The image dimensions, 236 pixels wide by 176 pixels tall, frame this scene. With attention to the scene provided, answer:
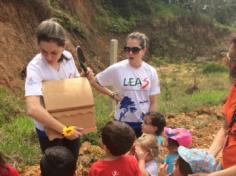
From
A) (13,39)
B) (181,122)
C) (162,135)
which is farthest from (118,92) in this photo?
(13,39)

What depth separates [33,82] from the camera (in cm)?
362

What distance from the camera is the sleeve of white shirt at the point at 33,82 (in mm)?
3597

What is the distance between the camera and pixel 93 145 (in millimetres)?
6570

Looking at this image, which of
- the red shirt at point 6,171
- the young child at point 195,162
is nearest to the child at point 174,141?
the young child at point 195,162

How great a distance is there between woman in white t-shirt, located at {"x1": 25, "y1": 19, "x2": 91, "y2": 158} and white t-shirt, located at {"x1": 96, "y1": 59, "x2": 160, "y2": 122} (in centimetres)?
93

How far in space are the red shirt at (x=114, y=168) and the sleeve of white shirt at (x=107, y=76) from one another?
1431 millimetres

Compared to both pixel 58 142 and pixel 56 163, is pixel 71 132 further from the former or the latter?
pixel 56 163

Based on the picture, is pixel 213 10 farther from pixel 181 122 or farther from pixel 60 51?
pixel 60 51

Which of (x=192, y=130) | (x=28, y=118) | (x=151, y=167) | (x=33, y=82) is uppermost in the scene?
(x=33, y=82)

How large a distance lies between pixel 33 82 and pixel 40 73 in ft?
0.34

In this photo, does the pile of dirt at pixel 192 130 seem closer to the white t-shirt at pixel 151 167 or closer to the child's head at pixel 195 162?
the white t-shirt at pixel 151 167

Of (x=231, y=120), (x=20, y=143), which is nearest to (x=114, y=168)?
(x=231, y=120)

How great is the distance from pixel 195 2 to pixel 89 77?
98.9 feet

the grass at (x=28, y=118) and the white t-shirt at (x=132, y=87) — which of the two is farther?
the grass at (x=28, y=118)
